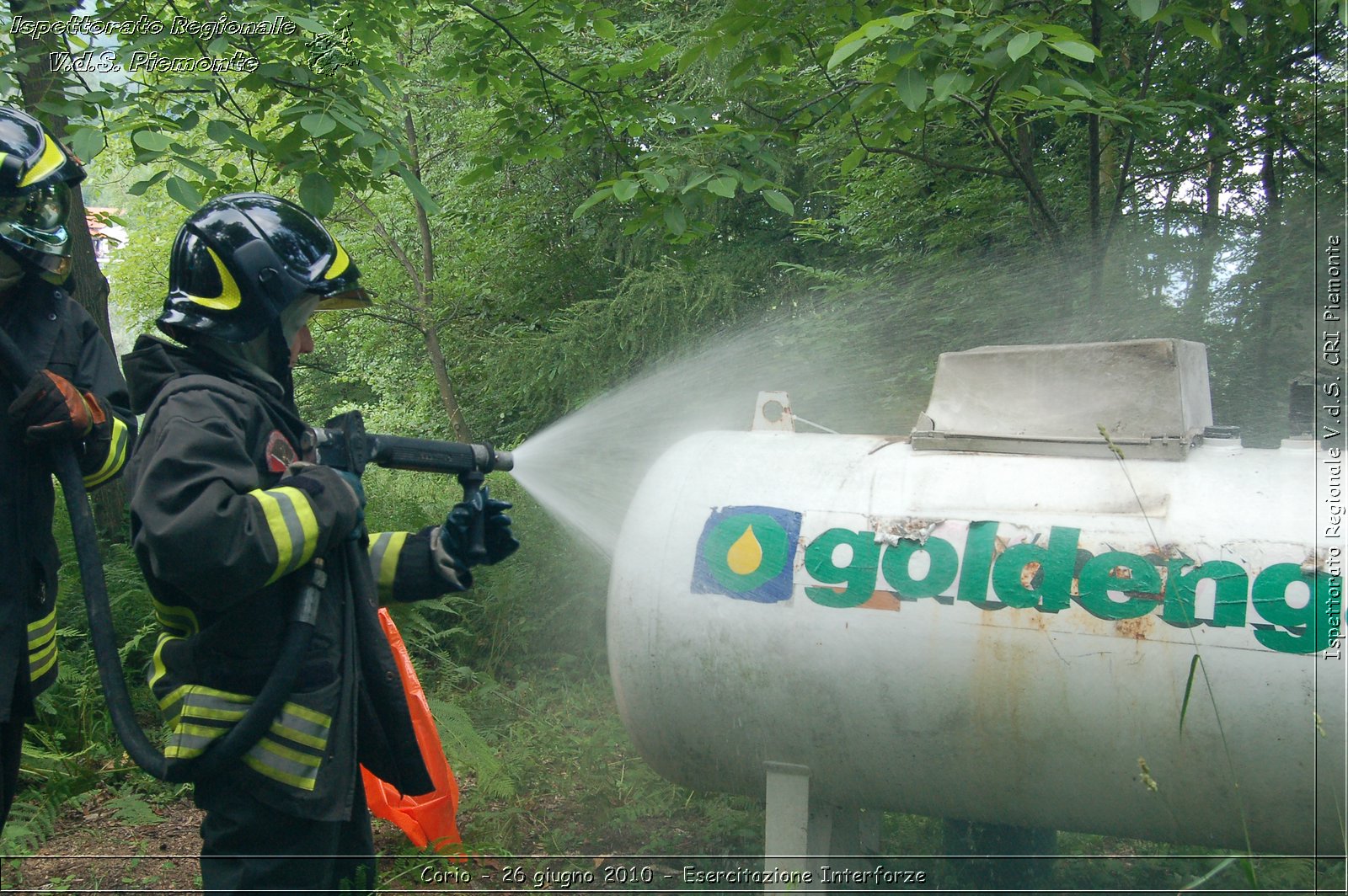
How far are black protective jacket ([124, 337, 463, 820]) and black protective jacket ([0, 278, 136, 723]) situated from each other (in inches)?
18.9

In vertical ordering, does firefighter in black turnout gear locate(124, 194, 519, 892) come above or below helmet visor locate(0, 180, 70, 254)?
below

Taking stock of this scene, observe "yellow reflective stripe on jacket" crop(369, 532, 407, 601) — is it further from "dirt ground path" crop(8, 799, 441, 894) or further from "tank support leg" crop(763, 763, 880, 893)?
"dirt ground path" crop(8, 799, 441, 894)

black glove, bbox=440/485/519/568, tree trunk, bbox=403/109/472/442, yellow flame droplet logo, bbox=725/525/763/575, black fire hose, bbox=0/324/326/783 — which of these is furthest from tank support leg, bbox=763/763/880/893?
tree trunk, bbox=403/109/472/442

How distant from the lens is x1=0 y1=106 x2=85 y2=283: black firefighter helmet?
8.16 feet

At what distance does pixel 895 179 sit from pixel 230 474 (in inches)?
217

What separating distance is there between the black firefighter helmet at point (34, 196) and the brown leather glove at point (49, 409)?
0.34 metres

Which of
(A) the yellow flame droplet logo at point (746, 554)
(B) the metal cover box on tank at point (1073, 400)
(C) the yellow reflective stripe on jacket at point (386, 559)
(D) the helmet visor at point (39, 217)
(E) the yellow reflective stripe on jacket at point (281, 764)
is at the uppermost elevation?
(D) the helmet visor at point (39, 217)

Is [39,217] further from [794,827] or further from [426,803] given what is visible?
[794,827]

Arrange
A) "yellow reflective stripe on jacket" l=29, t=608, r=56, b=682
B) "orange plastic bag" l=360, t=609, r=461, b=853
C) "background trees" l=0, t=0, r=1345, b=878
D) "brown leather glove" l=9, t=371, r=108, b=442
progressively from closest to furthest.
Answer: "brown leather glove" l=9, t=371, r=108, b=442 → "yellow reflective stripe on jacket" l=29, t=608, r=56, b=682 → "orange plastic bag" l=360, t=609, r=461, b=853 → "background trees" l=0, t=0, r=1345, b=878

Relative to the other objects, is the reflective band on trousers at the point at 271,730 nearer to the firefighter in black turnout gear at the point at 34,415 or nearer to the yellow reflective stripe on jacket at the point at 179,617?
the yellow reflective stripe on jacket at the point at 179,617

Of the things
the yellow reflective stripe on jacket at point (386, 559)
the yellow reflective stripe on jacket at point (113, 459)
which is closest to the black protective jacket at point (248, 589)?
the yellow reflective stripe on jacket at point (386, 559)

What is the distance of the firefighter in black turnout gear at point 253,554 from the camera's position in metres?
1.93

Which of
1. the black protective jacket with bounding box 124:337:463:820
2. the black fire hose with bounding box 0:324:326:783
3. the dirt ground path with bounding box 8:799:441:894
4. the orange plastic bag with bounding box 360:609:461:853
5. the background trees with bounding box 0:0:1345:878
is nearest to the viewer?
the black protective jacket with bounding box 124:337:463:820

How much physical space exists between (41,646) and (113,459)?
21.4 inches
